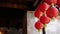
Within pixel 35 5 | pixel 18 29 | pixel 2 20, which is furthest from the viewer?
pixel 18 29

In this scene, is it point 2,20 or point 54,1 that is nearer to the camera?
point 54,1

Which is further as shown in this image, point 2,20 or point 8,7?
point 2,20

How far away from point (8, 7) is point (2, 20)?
1.44 m

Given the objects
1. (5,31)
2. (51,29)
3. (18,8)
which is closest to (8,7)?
(18,8)

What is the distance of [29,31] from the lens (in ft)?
12.4

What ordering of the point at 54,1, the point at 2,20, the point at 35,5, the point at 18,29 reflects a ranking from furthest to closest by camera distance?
the point at 18,29 → the point at 2,20 → the point at 35,5 → the point at 54,1

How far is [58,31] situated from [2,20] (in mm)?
1853

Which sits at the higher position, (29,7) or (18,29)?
(29,7)

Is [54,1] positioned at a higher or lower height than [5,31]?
higher

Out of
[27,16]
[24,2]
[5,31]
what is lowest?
[5,31]

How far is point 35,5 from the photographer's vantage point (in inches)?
145

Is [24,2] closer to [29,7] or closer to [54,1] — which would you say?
[29,7]

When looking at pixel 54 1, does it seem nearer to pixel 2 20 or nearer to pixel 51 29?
pixel 51 29

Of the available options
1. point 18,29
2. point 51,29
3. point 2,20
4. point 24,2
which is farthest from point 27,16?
point 18,29
